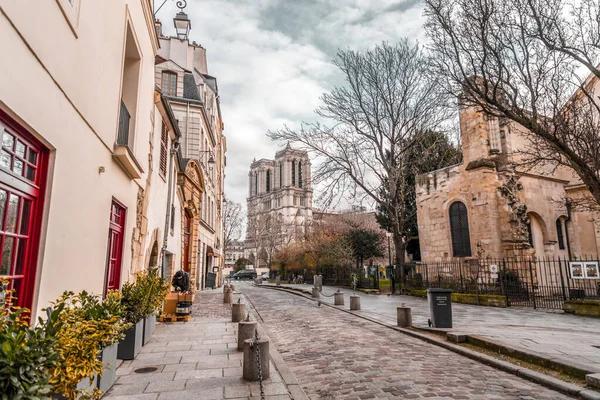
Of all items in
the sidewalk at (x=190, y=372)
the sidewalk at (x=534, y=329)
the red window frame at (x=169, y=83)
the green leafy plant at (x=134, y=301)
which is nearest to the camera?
the sidewalk at (x=190, y=372)

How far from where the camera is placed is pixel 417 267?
2252 centimetres

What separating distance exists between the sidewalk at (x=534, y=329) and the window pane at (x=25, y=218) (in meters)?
7.26

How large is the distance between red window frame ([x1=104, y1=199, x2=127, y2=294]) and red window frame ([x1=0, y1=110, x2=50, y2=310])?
2836 millimetres

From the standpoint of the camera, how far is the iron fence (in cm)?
1281

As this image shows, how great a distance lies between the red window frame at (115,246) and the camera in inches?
270

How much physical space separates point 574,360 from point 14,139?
8.03 metres

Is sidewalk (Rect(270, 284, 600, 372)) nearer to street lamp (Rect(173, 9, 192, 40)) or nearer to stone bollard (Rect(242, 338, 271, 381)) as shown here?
stone bollard (Rect(242, 338, 271, 381))

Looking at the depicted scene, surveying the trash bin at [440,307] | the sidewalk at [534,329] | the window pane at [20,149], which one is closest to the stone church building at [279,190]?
the sidewalk at [534,329]

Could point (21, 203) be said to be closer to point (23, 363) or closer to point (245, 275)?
point (23, 363)

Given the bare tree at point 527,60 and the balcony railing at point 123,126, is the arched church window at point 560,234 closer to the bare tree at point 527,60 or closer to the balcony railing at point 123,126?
the bare tree at point 527,60

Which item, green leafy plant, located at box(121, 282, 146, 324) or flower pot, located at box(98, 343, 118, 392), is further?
green leafy plant, located at box(121, 282, 146, 324)

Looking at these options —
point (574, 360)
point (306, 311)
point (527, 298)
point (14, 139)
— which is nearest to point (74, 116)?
point (14, 139)

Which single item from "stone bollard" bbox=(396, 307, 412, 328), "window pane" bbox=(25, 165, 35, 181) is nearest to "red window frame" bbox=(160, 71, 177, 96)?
"stone bollard" bbox=(396, 307, 412, 328)

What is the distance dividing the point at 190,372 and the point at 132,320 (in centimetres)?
159
